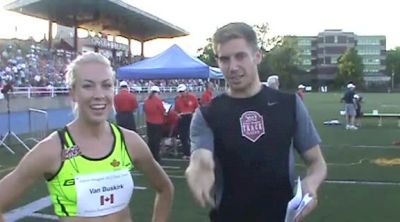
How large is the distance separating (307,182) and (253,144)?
287 millimetres

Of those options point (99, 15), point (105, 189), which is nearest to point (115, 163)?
point (105, 189)

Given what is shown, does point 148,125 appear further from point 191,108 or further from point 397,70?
point 397,70

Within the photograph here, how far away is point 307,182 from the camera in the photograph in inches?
119

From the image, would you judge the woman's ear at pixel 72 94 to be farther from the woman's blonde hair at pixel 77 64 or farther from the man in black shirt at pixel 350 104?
the man in black shirt at pixel 350 104

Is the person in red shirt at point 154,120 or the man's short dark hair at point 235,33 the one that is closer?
the man's short dark hair at point 235,33

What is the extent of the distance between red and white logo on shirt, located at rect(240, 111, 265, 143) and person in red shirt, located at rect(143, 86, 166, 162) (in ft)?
38.3

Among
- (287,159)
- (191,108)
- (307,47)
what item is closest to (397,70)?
(307,47)

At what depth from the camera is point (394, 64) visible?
149 meters

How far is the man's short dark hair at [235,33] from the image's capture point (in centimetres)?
301

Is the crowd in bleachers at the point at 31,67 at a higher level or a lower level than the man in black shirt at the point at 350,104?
higher

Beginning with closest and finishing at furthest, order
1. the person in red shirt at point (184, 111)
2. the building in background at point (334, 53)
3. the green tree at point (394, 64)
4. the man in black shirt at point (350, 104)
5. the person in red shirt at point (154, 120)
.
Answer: the person in red shirt at point (154, 120)
the person in red shirt at point (184, 111)
the man in black shirt at point (350, 104)
the green tree at point (394, 64)
the building in background at point (334, 53)

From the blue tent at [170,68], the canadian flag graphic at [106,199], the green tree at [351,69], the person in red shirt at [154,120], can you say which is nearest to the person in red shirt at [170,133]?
the person in red shirt at [154,120]

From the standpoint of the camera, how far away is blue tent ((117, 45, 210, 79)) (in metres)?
18.5

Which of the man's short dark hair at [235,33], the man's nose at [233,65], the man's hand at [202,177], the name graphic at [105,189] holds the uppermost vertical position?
the man's short dark hair at [235,33]
